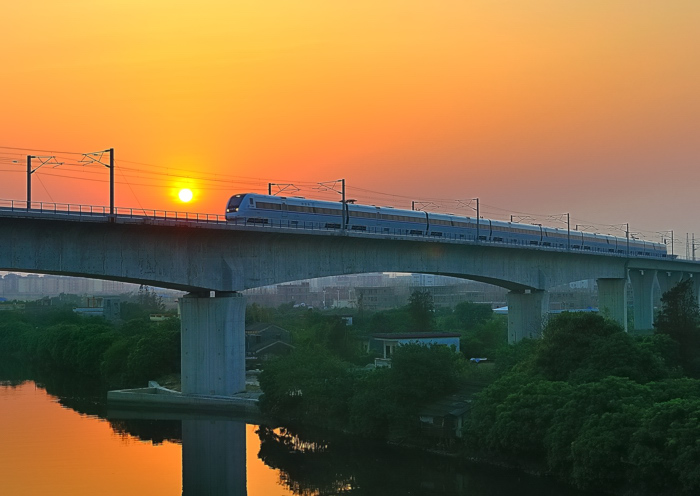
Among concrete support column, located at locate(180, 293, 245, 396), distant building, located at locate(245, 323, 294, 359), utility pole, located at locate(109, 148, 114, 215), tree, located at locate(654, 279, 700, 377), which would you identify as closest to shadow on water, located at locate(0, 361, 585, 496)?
concrete support column, located at locate(180, 293, 245, 396)

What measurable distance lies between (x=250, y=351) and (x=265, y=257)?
21.5 m

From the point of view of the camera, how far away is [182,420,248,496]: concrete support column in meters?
32.3

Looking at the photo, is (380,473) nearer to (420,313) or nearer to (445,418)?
(445,418)

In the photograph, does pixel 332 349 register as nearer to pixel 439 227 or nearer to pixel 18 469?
pixel 439 227

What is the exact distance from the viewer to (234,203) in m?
48.5

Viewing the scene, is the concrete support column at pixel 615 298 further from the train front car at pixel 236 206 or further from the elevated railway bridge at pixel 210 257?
the train front car at pixel 236 206

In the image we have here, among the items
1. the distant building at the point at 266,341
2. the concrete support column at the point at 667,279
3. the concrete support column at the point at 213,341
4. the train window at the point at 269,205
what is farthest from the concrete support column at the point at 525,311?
the concrete support column at the point at 667,279

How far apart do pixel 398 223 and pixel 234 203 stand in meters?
13.4

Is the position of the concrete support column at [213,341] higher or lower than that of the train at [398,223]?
lower

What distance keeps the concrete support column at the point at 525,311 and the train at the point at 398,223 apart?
4120 mm

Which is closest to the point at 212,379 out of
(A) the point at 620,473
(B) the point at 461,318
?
(A) the point at 620,473

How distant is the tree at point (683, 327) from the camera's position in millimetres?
46344

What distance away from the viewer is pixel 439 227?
201ft

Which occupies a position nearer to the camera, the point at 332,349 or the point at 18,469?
the point at 18,469
